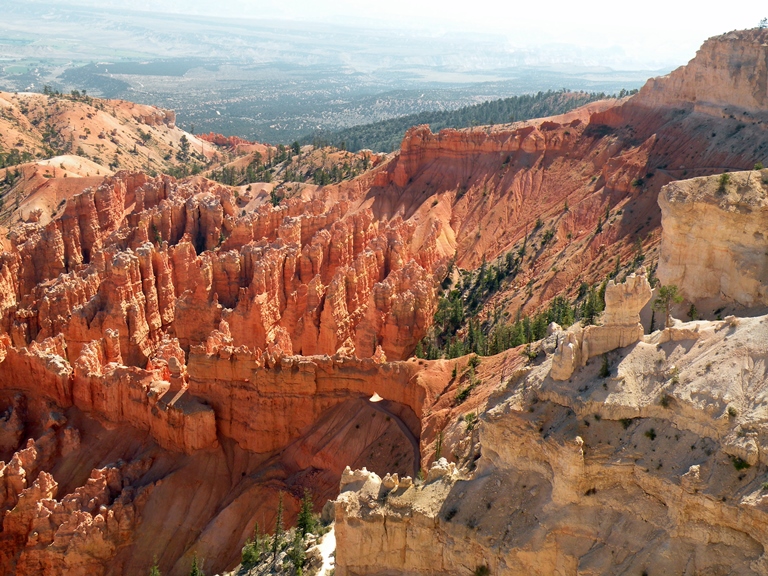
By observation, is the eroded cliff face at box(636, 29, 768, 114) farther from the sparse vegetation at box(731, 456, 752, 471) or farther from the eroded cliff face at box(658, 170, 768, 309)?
the sparse vegetation at box(731, 456, 752, 471)

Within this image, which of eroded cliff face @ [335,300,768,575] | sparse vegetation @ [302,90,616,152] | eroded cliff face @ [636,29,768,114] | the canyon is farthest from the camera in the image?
sparse vegetation @ [302,90,616,152]

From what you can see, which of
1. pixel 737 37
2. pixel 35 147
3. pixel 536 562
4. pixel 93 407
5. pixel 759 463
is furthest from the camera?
pixel 35 147

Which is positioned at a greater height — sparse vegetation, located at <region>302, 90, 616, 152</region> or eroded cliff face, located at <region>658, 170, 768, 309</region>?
eroded cliff face, located at <region>658, 170, 768, 309</region>

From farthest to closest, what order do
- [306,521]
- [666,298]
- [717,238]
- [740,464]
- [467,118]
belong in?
→ 1. [467,118]
2. [717,238]
3. [666,298]
4. [306,521]
5. [740,464]

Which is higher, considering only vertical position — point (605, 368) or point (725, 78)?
point (725, 78)

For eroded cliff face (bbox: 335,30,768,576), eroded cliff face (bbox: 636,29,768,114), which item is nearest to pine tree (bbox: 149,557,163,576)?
eroded cliff face (bbox: 335,30,768,576)

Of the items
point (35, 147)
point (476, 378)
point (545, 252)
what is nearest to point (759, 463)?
point (476, 378)

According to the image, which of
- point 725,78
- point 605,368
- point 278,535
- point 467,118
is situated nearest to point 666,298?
point 605,368

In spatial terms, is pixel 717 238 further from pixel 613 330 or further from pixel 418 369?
pixel 418 369

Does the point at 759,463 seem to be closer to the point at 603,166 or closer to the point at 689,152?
the point at 689,152
